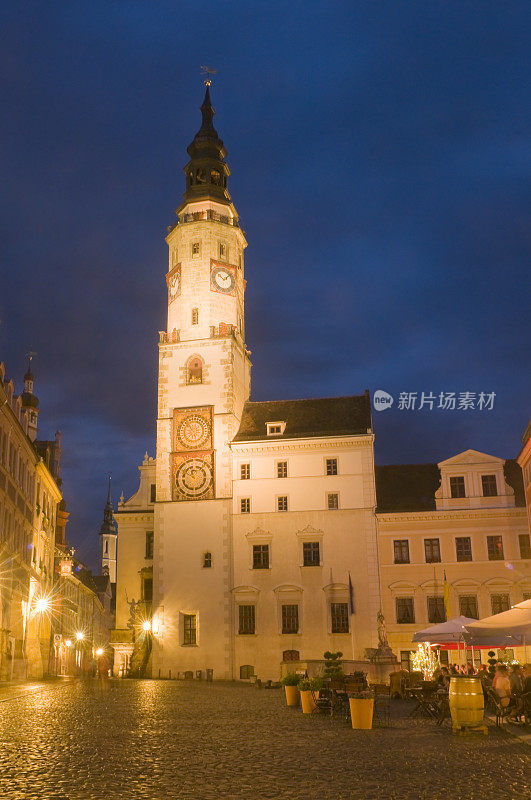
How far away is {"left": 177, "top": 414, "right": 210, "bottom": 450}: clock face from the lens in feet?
186

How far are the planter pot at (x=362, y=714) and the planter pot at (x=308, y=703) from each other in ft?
14.6

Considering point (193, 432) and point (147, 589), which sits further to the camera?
point (147, 589)

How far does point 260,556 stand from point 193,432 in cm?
1022

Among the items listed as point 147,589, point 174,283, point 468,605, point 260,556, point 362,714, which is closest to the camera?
point 362,714

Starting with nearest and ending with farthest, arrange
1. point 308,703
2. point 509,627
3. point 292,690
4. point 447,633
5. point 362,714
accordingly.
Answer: point 362,714 < point 509,627 < point 308,703 < point 292,690 < point 447,633

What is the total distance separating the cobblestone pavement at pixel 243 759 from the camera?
11.1 meters

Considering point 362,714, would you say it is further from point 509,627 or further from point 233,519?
point 233,519

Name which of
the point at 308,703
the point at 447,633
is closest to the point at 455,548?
the point at 447,633

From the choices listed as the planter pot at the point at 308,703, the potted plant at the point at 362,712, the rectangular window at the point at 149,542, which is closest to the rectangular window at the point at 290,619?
the rectangular window at the point at 149,542

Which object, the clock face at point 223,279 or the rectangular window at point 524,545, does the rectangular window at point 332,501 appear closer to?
the rectangular window at point 524,545

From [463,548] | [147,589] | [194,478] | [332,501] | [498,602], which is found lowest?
[498,602]

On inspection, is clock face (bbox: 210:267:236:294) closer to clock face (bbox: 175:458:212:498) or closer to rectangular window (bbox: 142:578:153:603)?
clock face (bbox: 175:458:212:498)

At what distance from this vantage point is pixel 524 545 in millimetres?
49000

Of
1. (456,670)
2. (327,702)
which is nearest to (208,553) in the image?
(456,670)
